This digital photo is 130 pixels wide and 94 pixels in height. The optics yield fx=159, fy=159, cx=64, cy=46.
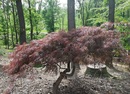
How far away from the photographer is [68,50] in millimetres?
2590

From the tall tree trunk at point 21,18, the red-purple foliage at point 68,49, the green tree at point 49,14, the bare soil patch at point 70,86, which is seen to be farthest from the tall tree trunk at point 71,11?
the green tree at point 49,14

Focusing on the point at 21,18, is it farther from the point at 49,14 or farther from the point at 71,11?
the point at 49,14

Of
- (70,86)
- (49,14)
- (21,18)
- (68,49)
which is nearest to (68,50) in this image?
(68,49)

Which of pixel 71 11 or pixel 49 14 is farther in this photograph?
pixel 49 14

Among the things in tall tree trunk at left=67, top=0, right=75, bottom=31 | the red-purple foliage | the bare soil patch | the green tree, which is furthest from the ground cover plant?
the green tree

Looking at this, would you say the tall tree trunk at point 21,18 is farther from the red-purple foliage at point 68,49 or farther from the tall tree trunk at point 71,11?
the red-purple foliage at point 68,49

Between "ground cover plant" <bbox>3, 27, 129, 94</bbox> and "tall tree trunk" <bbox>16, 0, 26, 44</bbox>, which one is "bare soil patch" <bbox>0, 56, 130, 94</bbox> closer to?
"ground cover plant" <bbox>3, 27, 129, 94</bbox>

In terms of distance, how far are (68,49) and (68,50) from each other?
2 centimetres

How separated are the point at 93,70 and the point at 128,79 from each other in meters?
1.07

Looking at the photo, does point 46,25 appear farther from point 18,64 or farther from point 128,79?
point 18,64

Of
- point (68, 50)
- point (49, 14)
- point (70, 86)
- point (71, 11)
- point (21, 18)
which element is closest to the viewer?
point (68, 50)

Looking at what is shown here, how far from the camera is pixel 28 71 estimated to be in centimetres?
268

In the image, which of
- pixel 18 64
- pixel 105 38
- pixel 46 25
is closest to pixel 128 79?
pixel 105 38

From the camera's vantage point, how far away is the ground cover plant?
8.48 feet
